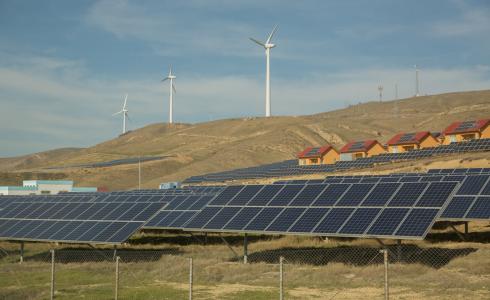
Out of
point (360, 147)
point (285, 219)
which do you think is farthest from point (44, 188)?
point (285, 219)

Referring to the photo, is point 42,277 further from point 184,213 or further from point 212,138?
point 212,138

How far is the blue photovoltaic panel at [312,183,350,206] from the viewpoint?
26.3m

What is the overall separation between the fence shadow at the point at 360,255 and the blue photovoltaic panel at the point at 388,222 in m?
1.50

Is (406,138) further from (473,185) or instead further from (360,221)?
(360,221)

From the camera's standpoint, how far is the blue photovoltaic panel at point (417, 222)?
21422mm


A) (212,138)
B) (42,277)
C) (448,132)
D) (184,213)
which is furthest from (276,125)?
(42,277)

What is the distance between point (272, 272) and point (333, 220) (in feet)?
10.8

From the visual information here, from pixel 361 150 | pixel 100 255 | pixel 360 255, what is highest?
pixel 361 150

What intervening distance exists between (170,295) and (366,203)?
969cm

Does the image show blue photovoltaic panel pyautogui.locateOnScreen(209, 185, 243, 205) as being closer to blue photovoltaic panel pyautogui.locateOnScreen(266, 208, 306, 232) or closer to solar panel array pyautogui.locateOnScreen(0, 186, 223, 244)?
solar panel array pyautogui.locateOnScreen(0, 186, 223, 244)

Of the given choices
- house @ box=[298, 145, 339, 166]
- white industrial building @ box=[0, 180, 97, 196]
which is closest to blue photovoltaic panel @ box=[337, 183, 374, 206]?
house @ box=[298, 145, 339, 166]

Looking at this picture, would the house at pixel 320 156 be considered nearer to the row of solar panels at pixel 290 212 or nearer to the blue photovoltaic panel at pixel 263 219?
the row of solar panels at pixel 290 212

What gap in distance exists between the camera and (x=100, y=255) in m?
32.4

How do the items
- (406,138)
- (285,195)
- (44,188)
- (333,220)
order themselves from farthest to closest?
1. (44,188)
2. (406,138)
3. (285,195)
4. (333,220)
